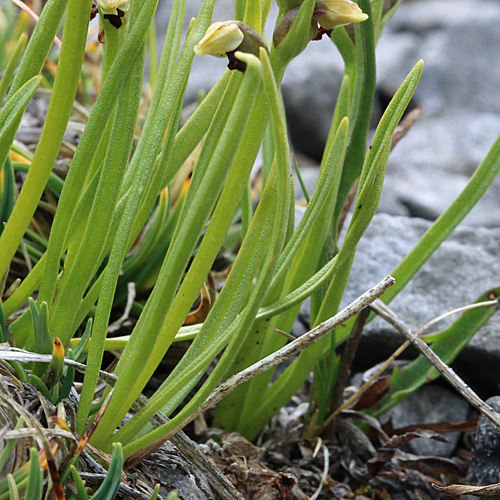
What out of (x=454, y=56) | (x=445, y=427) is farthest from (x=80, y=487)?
(x=454, y=56)

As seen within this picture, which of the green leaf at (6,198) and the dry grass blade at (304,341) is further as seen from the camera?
the green leaf at (6,198)

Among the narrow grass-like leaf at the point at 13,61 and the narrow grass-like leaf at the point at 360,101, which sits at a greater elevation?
the narrow grass-like leaf at the point at 360,101

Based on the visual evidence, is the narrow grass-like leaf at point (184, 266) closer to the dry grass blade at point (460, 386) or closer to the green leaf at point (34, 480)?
the green leaf at point (34, 480)


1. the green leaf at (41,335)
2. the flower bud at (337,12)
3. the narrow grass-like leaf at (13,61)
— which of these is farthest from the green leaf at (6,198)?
the flower bud at (337,12)

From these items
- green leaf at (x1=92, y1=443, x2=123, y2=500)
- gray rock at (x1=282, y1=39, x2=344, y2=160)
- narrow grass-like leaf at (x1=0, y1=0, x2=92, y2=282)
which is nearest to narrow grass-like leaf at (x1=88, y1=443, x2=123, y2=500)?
green leaf at (x1=92, y1=443, x2=123, y2=500)

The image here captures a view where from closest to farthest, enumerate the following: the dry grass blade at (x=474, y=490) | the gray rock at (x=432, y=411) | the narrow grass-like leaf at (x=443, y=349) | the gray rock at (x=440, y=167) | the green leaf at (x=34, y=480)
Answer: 1. the green leaf at (x=34, y=480)
2. the dry grass blade at (x=474, y=490)
3. the narrow grass-like leaf at (x=443, y=349)
4. the gray rock at (x=432, y=411)
5. the gray rock at (x=440, y=167)

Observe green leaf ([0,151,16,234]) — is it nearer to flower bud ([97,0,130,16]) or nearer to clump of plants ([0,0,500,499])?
clump of plants ([0,0,500,499])
